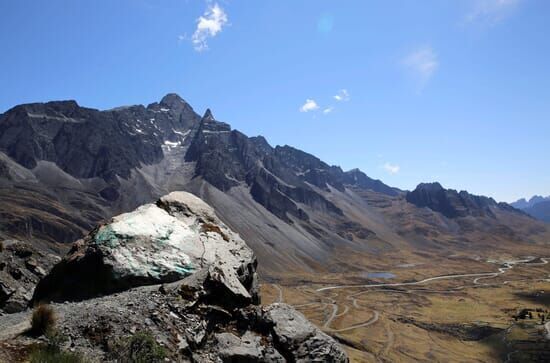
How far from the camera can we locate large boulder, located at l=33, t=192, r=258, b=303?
16953 mm

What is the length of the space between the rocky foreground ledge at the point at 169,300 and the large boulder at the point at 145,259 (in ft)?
0.14

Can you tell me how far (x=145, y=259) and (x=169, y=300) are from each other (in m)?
3.15

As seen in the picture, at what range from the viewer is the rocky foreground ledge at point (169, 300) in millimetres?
13155

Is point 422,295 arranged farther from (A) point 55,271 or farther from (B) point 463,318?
(A) point 55,271

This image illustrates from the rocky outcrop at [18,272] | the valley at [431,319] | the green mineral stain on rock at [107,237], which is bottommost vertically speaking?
the valley at [431,319]

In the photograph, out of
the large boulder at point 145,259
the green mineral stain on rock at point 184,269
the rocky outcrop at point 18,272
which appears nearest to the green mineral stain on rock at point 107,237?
the large boulder at point 145,259

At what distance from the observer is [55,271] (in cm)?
1845

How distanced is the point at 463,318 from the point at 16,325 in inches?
5729

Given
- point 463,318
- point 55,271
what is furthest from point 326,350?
point 463,318

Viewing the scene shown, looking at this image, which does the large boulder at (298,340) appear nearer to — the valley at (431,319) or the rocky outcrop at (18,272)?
the rocky outcrop at (18,272)

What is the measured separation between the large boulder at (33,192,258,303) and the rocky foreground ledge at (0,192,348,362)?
4 centimetres

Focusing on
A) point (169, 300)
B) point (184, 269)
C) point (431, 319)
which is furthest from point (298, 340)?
point (431, 319)

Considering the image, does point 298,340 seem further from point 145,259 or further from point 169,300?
point 145,259

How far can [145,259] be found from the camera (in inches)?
693
